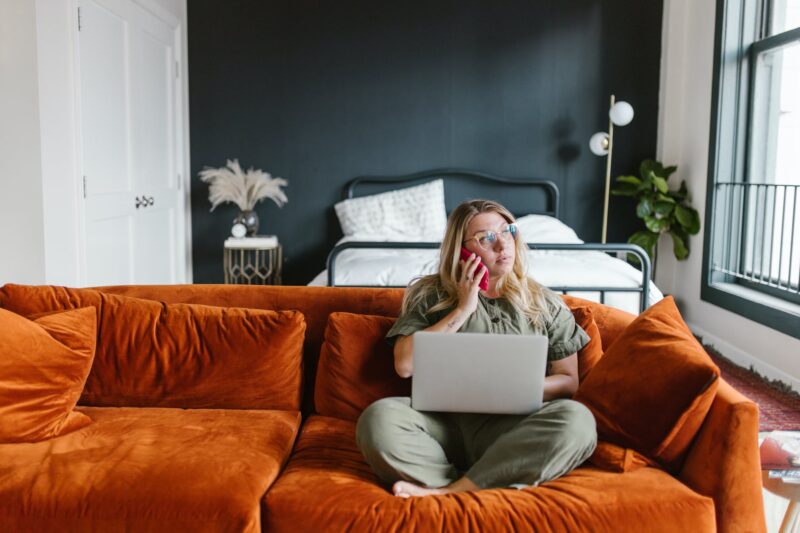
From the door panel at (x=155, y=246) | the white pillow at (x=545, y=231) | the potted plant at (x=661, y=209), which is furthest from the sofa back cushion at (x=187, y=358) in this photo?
the potted plant at (x=661, y=209)

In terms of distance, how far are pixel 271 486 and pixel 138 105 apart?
337cm

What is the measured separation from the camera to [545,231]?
489 centimetres

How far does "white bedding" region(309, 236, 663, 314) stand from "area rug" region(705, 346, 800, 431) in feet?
2.12

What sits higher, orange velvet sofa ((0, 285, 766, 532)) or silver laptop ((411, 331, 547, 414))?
silver laptop ((411, 331, 547, 414))

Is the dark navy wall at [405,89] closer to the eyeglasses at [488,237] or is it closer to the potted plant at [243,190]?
the potted plant at [243,190]

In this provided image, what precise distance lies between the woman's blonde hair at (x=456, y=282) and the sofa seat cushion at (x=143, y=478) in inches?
21.2

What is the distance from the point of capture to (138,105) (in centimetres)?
456

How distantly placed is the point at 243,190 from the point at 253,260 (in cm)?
56

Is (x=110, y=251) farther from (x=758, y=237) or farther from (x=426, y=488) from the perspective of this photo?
(x=758, y=237)

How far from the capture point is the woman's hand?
2.07 meters

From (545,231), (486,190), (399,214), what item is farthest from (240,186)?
(545,231)

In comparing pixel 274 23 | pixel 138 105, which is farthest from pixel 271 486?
pixel 274 23

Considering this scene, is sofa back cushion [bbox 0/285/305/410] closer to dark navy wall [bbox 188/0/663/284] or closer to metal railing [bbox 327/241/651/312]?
metal railing [bbox 327/241/651/312]

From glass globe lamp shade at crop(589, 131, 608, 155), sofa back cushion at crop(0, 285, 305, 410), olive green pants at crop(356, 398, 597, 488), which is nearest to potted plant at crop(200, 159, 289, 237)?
glass globe lamp shade at crop(589, 131, 608, 155)
